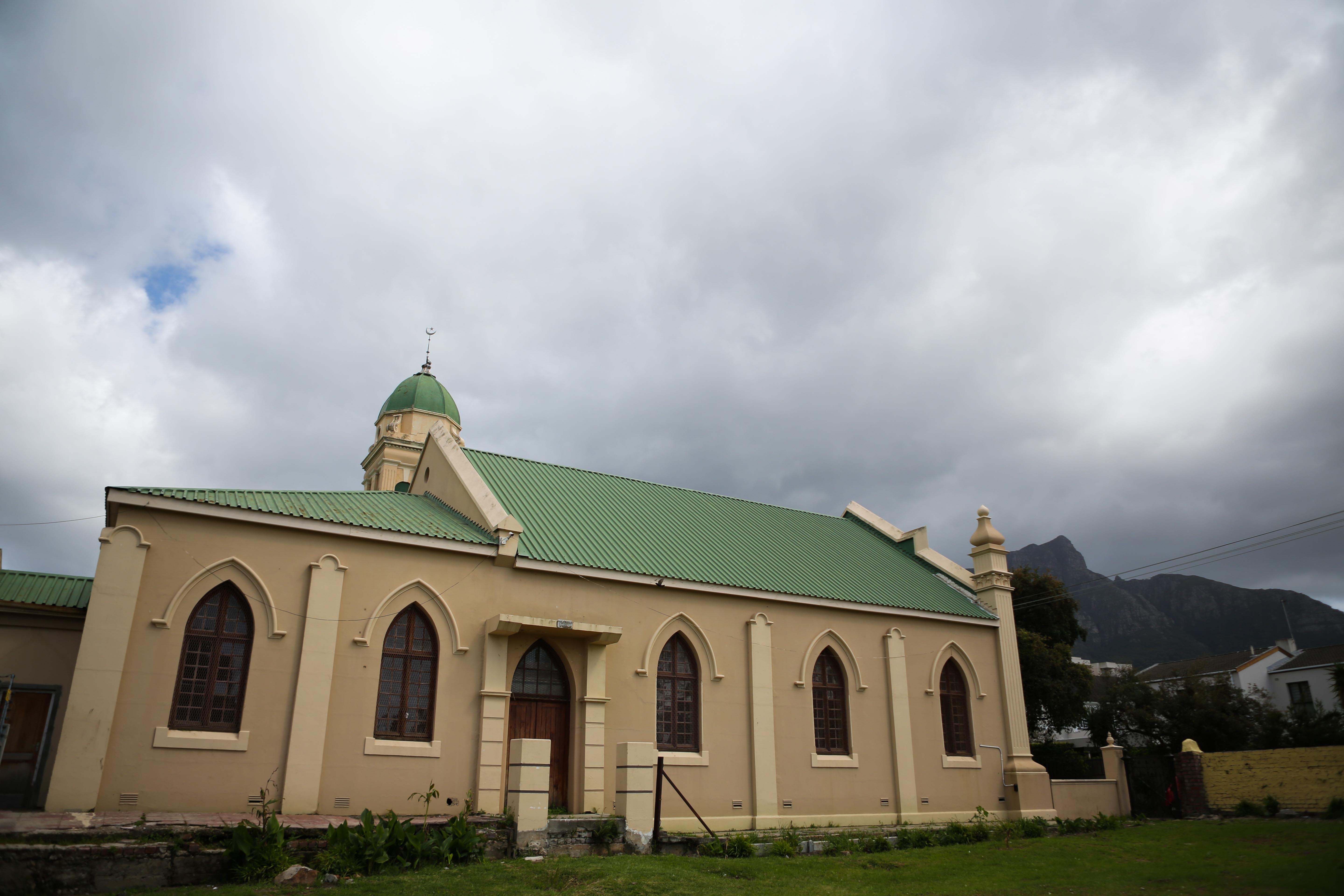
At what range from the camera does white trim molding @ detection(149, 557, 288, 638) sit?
14.2m

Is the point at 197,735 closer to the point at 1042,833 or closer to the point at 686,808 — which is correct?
the point at 686,808

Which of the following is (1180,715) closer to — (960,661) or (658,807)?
(960,661)

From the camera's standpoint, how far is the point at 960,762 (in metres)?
21.9

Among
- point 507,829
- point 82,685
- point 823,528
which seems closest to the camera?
point 82,685

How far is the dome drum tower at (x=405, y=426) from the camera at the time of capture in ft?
132

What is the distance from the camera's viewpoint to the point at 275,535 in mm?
14961

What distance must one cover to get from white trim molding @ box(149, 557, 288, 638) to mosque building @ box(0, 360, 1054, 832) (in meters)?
0.05

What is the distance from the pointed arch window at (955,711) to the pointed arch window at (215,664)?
1699 cm

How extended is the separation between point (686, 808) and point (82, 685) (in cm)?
1137

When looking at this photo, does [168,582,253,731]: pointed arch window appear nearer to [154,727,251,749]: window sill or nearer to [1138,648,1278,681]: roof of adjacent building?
[154,727,251,749]: window sill

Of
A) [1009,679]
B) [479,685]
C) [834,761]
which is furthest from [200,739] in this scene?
[1009,679]

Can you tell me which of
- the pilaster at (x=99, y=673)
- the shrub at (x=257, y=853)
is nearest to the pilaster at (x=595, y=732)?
the shrub at (x=257, y=853)

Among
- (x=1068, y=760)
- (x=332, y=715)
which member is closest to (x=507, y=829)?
(x=332, y=715)

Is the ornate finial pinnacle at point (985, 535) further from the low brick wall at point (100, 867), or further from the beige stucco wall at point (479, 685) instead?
the low brick wall at point (100, 867)
